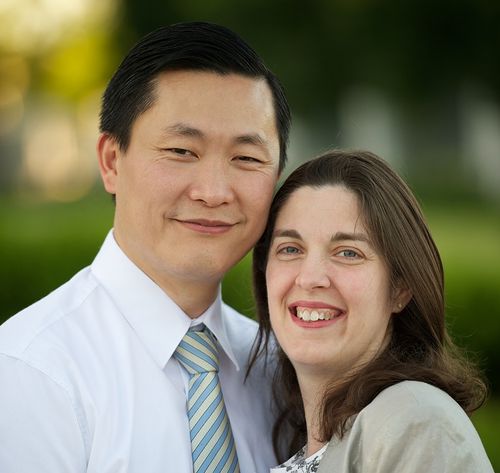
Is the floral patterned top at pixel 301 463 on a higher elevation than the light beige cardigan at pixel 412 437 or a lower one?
lower

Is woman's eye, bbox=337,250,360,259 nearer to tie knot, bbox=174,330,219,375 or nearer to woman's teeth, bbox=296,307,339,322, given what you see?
woman's teeth, bbox=296,307,339,322

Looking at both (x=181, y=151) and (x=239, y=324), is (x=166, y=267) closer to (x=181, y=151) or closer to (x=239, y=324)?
(x=181, y=151)

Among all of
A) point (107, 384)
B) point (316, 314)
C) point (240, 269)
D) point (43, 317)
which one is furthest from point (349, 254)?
point (240, 269)

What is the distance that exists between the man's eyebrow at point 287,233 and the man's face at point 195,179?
95 mm

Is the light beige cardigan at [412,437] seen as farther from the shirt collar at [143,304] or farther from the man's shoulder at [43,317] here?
the man's shoulder at [43,317]

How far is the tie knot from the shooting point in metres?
2.97

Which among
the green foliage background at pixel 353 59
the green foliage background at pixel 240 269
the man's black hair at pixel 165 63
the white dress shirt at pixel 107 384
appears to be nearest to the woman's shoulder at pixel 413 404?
the white dress shirt at pixel 107 384

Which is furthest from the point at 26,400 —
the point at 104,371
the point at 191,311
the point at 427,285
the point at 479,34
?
the point at 479,34

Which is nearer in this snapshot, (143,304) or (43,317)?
(43,317)

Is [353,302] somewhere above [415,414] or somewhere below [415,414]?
above

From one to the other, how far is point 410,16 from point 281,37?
265 centimetres

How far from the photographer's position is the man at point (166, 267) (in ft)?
8.99

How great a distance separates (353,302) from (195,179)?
62cm

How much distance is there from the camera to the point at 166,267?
9.85ft
